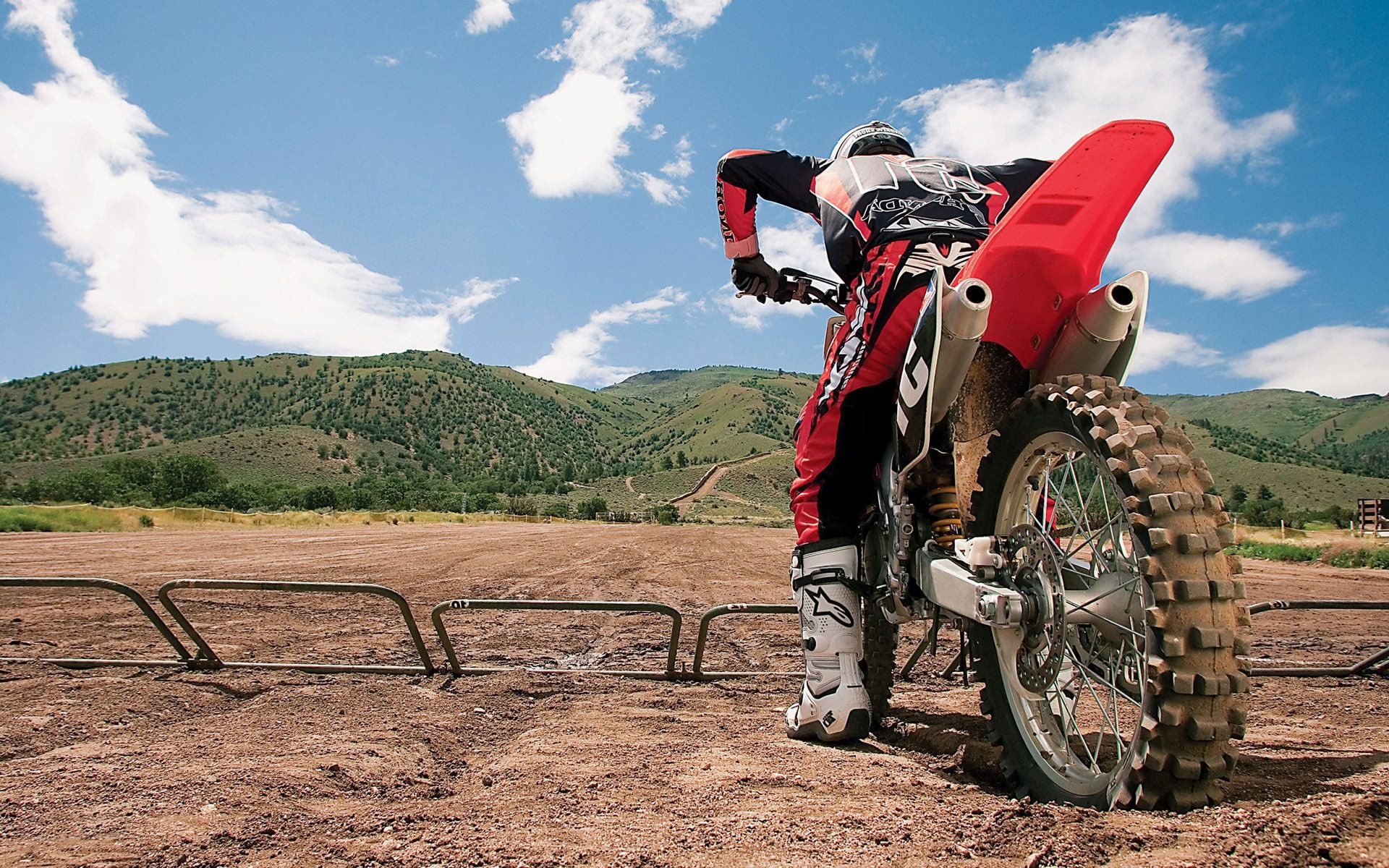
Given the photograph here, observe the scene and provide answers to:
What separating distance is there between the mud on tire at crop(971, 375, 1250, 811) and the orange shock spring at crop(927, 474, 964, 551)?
74 cm

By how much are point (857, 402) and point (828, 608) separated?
814mm

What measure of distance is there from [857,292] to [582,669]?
9.28ft

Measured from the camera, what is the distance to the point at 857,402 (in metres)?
2.96

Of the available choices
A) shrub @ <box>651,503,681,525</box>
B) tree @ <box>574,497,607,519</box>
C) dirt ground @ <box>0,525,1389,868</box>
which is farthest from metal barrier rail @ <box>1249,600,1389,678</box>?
tree @ <box>574,497,607,519</box>

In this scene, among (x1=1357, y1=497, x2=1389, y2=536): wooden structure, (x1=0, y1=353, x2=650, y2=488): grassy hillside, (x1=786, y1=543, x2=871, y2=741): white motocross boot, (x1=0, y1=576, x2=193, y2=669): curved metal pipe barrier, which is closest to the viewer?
(x1=786, y1=543, x2=871, y2=741): white motocross boot

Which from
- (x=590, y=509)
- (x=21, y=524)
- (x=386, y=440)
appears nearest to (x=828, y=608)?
(x=21, y=524)

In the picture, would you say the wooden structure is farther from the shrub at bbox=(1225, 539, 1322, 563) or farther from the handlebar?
the handlebar

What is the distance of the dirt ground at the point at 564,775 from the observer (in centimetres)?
178

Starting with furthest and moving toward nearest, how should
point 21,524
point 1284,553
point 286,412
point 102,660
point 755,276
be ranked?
point 286,412 → point 21,524 → point 1284,553 → point 102,660 → point 755,276

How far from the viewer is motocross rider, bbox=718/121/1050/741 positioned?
280 cm

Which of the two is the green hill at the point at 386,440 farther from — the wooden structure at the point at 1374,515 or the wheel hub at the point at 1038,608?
the wheel hub at the point at 1038,608

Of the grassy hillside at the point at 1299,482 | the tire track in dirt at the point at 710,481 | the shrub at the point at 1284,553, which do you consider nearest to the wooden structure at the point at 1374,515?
the shrub at the point at 1284,553

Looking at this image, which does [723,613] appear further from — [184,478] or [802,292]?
[184,478]

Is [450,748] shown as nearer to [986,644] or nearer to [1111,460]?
[986,644]
